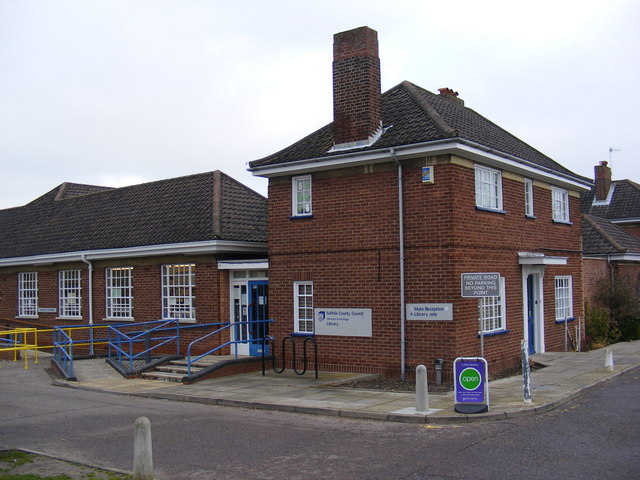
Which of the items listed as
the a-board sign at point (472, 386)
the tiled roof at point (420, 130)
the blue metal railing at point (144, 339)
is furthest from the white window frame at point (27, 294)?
the a-board sign at point (472, 386)

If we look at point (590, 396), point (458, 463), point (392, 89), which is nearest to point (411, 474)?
point (458, 463)

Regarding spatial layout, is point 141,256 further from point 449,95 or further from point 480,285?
point 480,285

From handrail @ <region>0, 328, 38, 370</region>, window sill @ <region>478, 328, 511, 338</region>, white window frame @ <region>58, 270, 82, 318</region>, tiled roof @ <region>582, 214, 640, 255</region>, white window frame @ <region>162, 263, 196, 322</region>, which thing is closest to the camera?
window sill @ <region>478, 328, 511, 338</region>

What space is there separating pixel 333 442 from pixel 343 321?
22.6 feet

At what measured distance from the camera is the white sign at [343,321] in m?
16.6

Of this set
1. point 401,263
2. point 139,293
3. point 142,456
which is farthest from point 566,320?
point 142,456

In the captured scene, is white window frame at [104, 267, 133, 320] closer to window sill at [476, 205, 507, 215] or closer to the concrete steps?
the concrete steps

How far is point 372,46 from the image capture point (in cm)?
1731

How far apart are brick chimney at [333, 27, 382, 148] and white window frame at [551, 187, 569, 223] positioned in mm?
6613

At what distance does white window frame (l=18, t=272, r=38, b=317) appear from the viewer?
84.7 feet

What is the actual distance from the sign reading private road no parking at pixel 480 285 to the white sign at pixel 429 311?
6.95 ft

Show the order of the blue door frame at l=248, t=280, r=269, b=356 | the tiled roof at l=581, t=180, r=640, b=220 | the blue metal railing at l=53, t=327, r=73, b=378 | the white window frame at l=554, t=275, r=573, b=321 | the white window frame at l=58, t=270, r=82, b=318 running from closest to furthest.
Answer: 1. the blue metal railing at l=53, t=327, r=73, b=378
2. the blue door frame at l=248, t=280, r=269, b=356
3. the white window frame at l=554, t=275, r=573, b=321
4. the white window frame at l=58, t=270, r=82, b=318
5. the tiled roof at l=581, t=180, r=640, b=220

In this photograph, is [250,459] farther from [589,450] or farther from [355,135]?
[355,135]

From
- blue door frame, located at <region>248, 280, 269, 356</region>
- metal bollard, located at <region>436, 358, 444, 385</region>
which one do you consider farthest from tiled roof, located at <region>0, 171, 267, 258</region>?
metal bollard, located at <region>436, 358, 444, 385</region>
